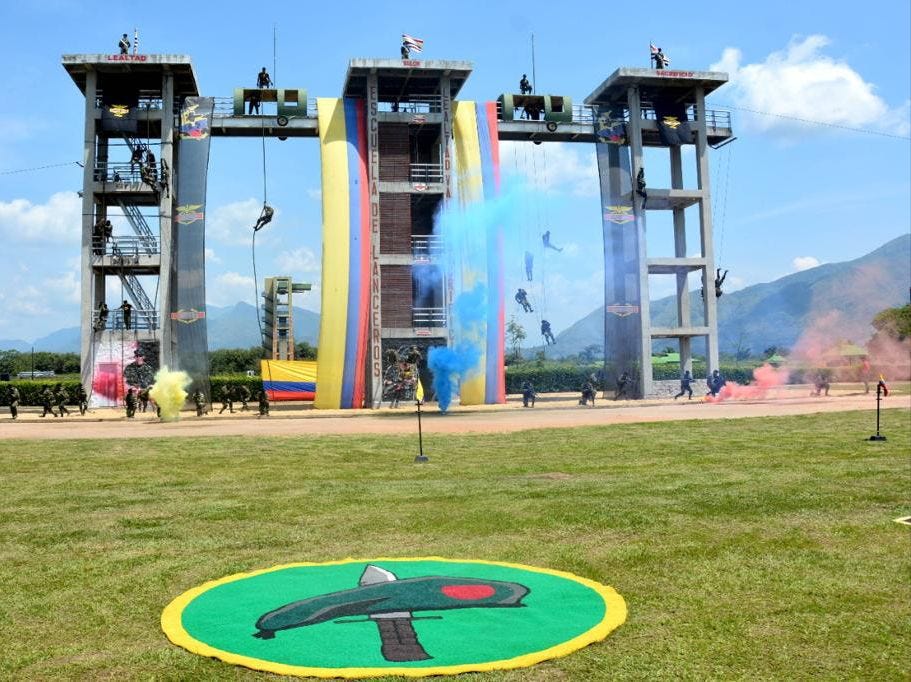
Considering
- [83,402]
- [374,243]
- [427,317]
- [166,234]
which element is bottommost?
[83,402]

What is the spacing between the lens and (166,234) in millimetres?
54438

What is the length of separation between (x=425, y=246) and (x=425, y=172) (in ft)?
17.1

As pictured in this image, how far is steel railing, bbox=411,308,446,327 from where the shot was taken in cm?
5475

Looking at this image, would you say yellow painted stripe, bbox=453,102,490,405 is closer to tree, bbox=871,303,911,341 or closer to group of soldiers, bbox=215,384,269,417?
group of soldiers, bbox=215,384,269,417

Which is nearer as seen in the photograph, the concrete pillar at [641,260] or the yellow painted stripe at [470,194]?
the yellow painted stripe at [470,194]

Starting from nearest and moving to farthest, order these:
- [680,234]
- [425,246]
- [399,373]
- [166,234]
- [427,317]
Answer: [399,373] → [166,234] → [427,317] → [425,246] → [680,234]

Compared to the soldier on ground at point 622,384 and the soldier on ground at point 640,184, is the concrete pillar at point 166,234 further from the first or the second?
the soldier on ground at point 640,184

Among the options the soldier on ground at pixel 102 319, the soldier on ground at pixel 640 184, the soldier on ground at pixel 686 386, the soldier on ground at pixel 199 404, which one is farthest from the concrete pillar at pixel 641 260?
the soldier on ground at pixel 102 319

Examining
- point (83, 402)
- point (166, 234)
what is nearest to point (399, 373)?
point (166, 234)

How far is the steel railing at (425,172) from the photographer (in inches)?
2195

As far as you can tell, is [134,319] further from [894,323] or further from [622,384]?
[894,323]

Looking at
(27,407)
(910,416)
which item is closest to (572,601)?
(910,416)

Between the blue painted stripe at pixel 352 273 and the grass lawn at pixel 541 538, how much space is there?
28.3 metres

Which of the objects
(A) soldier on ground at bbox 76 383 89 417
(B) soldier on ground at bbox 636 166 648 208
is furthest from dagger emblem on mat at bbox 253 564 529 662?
(B) soldier on ground at bbox 636 166 648 208
